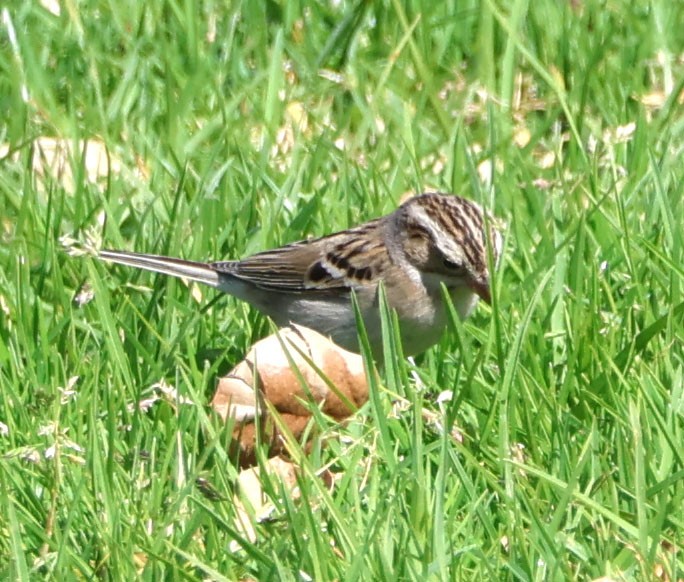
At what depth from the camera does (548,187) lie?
6.30 m

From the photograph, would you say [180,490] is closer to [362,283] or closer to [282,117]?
[362,283]

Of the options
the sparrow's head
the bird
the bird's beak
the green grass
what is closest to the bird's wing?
the bird

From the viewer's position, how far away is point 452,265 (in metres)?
5.52

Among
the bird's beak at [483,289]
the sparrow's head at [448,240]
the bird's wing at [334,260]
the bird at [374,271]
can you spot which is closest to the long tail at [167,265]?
the bird at [374,271]

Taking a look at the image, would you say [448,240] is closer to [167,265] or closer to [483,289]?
[483,289]

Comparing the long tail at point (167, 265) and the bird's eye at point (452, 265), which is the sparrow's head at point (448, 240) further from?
the long tail at point (167, 265)

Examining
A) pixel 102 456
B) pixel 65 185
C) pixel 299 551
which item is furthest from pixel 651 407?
pixel 65 185

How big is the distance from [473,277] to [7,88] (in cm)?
286

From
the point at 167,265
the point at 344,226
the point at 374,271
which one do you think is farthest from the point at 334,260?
the point at 167,265

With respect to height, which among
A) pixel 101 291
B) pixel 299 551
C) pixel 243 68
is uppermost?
pixel 243 68

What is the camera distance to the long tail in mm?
5441

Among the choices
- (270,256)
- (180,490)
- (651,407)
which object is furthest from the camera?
(270,256)

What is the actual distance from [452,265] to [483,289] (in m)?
0.31

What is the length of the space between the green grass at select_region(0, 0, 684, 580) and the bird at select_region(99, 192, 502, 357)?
124 mm
